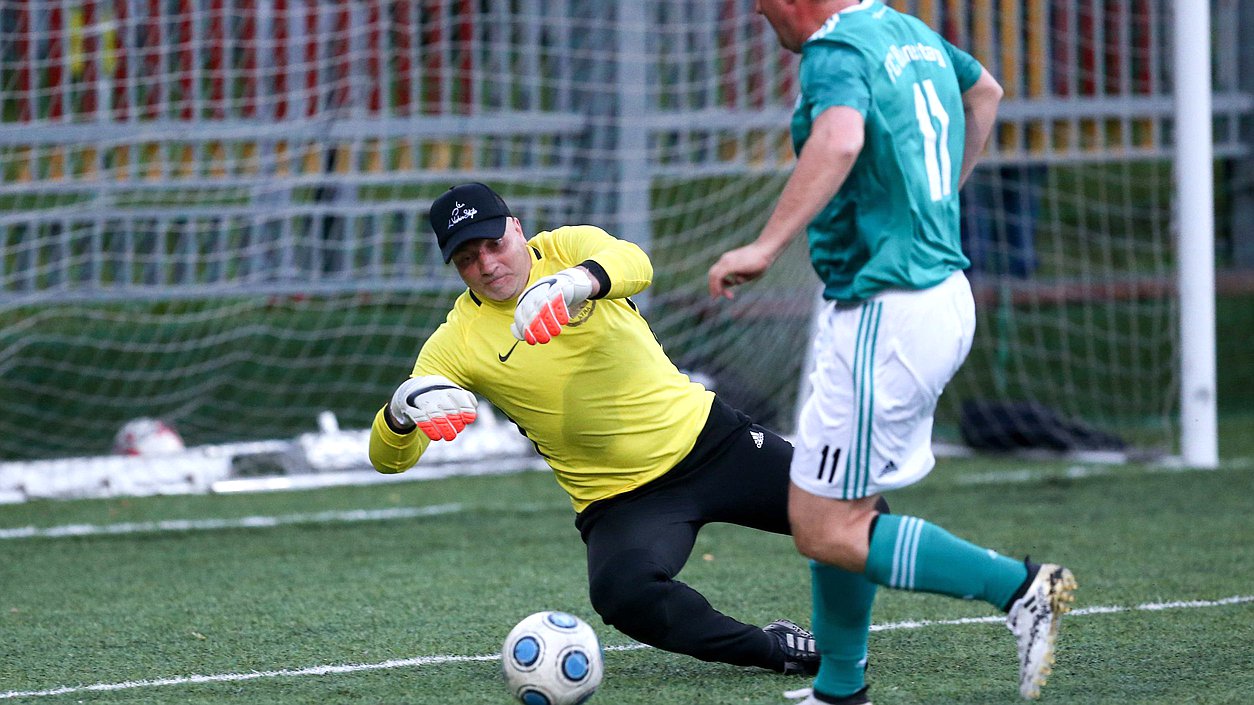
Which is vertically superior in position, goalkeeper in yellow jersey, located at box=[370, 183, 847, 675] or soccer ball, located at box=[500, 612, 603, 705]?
goalkeeper in yellow jersey, located at box=[370, 183, 847, 675]

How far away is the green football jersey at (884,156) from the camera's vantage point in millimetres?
3295

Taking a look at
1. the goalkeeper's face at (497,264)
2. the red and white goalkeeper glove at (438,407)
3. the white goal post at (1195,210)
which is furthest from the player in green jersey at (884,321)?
the white goal post at (1195,210)

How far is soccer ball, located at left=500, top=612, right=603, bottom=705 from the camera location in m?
3.61

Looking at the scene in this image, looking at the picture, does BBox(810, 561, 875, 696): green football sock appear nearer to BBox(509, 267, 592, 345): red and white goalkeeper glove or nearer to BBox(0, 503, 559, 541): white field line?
BBox(509, 267, 592, 345): red and white goalkeeper glove

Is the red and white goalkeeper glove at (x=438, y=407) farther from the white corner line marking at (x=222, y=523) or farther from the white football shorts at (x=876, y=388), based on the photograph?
the white corner line marking at (x=222, y=523)

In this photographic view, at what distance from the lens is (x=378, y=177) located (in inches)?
345

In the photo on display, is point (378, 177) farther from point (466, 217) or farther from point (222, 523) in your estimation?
point (466, 217)

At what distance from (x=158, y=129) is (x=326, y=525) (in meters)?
2.43

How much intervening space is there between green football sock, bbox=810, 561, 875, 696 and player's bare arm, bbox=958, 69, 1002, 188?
98cm

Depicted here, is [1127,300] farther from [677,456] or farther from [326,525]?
[677,456]

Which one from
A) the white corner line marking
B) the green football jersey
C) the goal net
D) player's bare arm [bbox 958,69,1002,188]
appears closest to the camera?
the green football jersey

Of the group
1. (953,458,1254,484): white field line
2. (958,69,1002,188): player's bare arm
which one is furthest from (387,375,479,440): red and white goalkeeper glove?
(953,458,1254,484): white field line

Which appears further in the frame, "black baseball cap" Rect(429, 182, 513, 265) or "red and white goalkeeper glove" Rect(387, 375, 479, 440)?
"black baseball cap" Rect(429, 182, 513, 265)

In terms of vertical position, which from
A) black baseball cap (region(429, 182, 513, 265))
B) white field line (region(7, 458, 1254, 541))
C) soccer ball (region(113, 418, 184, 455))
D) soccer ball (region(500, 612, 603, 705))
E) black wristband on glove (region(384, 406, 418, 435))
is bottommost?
white field line (region(7, 458, 1254, 541))
